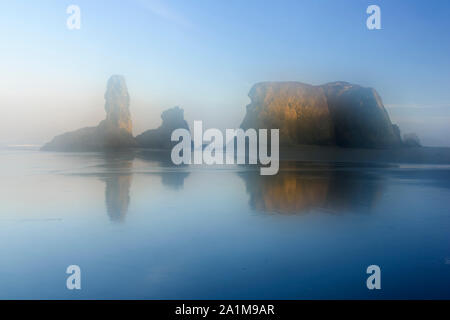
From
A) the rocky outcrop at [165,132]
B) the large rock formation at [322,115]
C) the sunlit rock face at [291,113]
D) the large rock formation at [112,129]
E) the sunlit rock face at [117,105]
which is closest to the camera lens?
the large rock formation at [322,115]

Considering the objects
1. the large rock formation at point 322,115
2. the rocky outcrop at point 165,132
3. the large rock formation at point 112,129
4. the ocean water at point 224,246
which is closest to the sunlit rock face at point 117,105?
the large rock formation at point 112,129

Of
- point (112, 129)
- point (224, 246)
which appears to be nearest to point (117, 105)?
point (112, 129)

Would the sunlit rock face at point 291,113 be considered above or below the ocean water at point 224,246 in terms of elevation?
above

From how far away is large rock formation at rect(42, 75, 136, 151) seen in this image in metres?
125

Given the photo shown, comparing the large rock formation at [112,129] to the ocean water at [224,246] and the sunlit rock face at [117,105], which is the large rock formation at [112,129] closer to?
the sunlit rock face at [117,105]

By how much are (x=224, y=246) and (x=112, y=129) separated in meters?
126

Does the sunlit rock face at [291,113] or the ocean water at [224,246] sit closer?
the ocean water at [224,246]

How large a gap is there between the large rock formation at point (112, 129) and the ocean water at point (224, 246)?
11471cm

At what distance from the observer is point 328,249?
7.61 metres

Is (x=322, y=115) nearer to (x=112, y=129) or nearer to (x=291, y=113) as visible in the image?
(x=291, y=113)

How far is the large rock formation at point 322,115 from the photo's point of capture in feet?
332

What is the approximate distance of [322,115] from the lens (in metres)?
108
